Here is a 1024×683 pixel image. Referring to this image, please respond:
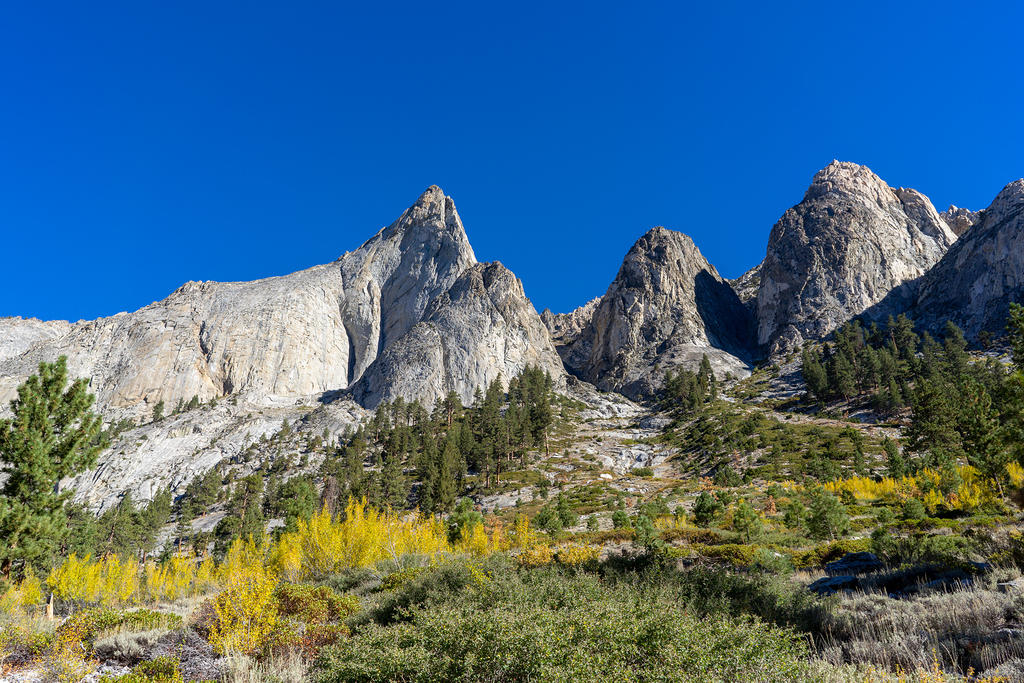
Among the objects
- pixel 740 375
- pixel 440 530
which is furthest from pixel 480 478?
pixel 740 375

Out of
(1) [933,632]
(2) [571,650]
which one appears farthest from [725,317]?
(2) [571,650]

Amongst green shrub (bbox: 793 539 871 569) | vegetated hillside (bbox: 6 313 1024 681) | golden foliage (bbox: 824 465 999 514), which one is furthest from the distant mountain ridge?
green shrub (bbox: 793 539 871 569)

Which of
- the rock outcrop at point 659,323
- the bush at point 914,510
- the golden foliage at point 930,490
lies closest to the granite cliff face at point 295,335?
the rock outcrop at point 659,323

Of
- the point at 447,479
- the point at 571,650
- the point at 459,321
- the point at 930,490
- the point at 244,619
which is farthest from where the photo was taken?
the point at 459,321

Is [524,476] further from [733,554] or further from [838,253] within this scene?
[838,253]

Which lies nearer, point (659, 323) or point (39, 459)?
point (39, 459)

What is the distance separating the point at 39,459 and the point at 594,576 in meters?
17.4

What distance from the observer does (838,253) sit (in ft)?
481

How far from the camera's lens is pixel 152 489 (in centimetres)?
8125

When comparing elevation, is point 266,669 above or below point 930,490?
above

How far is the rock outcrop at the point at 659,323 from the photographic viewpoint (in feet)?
458

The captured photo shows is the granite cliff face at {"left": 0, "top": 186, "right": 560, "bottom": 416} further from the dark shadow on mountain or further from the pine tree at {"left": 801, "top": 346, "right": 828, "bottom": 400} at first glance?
the pine tree at {"left": 801, "top": 346, "right": 828, "bottom": 400}

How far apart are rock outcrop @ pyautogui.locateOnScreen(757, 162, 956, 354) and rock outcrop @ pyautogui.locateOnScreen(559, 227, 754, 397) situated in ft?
47.4

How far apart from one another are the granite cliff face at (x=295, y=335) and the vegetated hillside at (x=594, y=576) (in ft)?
220
